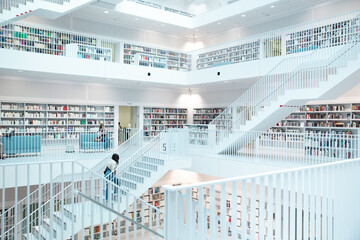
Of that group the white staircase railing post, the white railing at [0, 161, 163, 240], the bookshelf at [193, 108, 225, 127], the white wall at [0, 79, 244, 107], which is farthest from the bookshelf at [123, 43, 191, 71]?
the white staircase railing post

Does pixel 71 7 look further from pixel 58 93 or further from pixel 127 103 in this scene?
pixel 127 103

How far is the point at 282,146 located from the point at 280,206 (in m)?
6.70

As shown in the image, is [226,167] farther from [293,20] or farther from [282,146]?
[293,20]

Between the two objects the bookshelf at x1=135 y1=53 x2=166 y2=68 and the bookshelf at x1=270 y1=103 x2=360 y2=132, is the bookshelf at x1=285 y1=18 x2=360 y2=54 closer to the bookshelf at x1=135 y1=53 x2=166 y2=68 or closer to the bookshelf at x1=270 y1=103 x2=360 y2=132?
the bookshelf at x1=270 y1=103 x2=360 y2=132

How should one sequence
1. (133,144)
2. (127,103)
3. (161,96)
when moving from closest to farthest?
(133,144)
(127,103)
(161,96)

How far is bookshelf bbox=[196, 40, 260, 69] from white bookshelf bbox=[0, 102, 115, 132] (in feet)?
17.1

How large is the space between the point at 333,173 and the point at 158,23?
1442 cm

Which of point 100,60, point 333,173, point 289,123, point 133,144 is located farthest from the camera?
point 289,123

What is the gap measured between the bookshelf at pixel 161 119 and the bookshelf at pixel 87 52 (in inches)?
177

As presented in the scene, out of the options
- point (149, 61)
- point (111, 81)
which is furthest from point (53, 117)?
point (149, 61)

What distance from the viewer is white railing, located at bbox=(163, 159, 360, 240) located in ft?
7.13

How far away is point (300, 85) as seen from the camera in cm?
973

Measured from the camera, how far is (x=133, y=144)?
11406 millimetres

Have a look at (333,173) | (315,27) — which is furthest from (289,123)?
(333,173)
